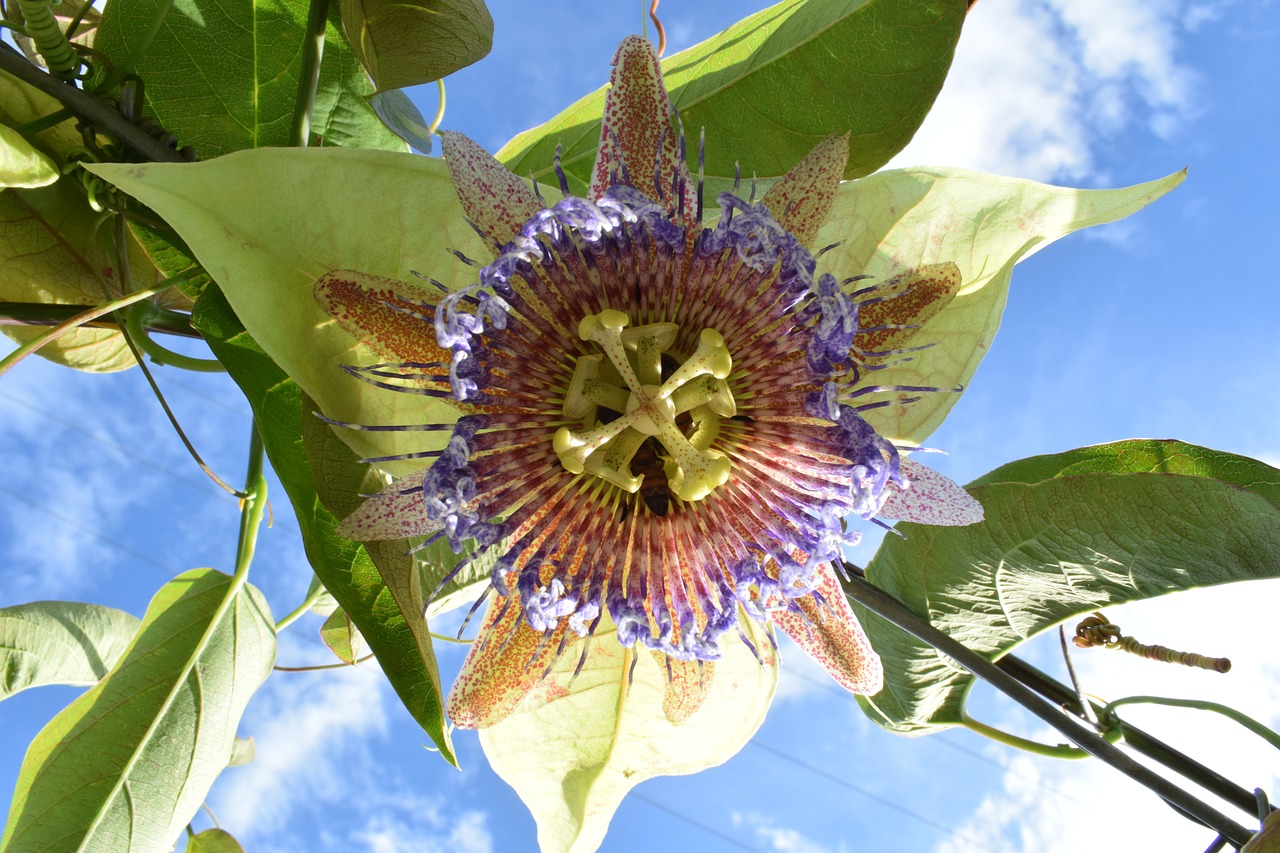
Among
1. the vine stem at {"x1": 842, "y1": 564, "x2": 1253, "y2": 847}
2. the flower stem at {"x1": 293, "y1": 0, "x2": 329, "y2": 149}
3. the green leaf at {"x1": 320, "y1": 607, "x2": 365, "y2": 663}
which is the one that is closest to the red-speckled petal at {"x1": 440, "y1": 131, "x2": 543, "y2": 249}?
the flower stem at {"x1": 293, "y1": 0, "x2": 329, "y2": 149}

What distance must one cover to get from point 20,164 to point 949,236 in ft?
2.92

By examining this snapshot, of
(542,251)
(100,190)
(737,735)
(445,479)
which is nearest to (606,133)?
(542,251)

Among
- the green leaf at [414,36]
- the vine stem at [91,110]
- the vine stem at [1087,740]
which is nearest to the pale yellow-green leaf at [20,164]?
the vine stem at [91,110]

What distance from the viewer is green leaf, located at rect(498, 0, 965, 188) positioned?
1002mm

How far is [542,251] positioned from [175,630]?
648 millimetres

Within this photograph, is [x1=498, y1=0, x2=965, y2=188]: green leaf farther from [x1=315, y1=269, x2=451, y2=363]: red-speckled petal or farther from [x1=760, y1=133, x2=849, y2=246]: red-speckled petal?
[x1=315, y1=269, x2=451, y2=363]: red-speckled petal

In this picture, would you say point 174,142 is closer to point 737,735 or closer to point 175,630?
point 175,630

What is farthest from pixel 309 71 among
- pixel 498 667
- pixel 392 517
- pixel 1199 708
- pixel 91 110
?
pixel 1199 708

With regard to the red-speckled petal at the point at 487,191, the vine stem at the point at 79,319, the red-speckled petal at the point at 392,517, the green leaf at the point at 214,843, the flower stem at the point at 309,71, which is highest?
the flower stem at the point at 309,71

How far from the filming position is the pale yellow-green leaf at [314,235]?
2.51 ft

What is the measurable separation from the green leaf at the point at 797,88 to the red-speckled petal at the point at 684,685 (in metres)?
0.54

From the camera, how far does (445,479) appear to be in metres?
0.82

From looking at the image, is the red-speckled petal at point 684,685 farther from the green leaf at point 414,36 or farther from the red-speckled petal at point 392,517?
the green leaf at point 414,36

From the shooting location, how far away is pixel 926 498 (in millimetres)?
952
